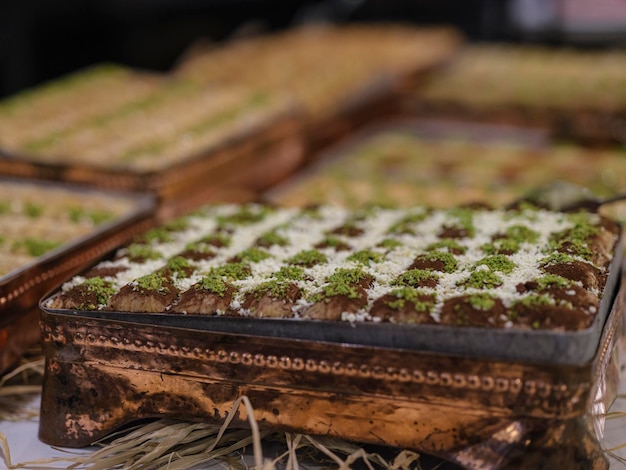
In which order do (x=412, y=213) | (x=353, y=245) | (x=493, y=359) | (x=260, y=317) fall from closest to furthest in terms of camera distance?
(x=493, y=359), (x=260, y=317), (x=353, y=245), (x=412, y=213)

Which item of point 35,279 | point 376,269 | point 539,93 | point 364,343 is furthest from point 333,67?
point 364,343

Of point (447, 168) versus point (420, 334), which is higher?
point (420, 334)

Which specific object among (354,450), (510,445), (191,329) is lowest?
(354,450)

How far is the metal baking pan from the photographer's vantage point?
1.88 meters

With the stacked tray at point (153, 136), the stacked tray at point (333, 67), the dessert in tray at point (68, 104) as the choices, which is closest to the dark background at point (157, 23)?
the stacked tray at point (333, 67)

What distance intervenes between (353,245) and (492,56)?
14.9 ft

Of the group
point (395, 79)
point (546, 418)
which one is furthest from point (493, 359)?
point (395, 79)

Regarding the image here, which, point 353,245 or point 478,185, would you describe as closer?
point 353,245

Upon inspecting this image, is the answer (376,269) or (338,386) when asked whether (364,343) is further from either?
(376,269)

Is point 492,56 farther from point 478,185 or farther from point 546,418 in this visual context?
point 546,418

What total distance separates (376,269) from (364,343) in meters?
0.36

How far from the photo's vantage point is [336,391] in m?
2.05

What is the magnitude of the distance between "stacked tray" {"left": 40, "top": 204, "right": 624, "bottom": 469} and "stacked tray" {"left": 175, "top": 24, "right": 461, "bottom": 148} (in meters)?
2.66

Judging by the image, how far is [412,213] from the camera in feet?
9.34
